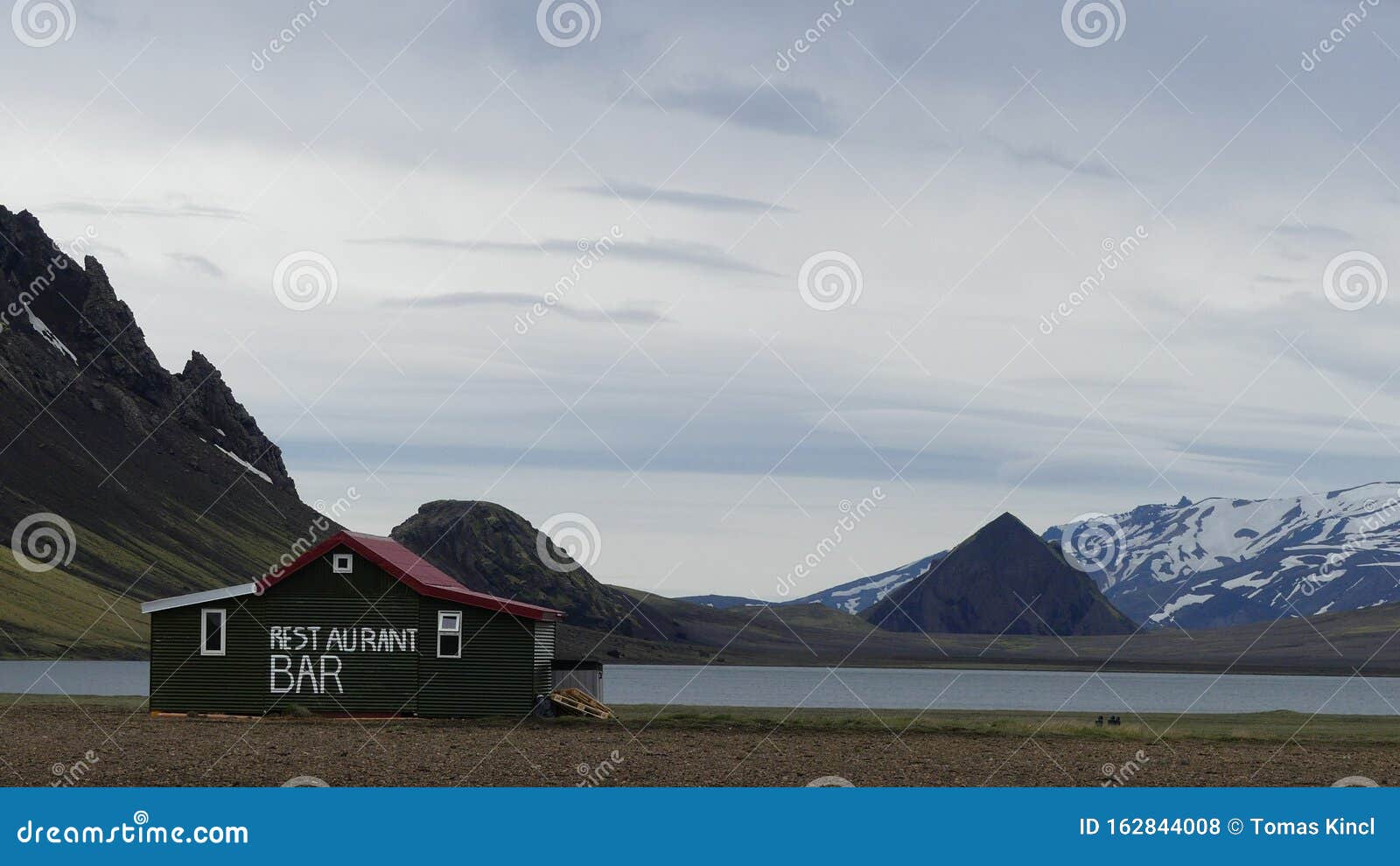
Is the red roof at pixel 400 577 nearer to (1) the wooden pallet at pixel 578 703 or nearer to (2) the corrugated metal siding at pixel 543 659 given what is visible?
(2) the corrugated metal siding at pixel 543 659

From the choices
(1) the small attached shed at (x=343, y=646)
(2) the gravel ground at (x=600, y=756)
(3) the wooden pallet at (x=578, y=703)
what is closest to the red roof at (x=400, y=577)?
(1) the small attached shed at (x=343, y=646)

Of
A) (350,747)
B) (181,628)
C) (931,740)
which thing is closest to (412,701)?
(181,628)

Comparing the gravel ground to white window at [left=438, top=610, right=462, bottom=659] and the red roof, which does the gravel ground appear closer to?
white window at [left=438, top=610, right=462, bottom=659]

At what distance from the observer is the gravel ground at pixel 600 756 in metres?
35.4

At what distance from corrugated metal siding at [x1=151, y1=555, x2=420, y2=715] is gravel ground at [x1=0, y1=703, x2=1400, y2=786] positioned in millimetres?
1861

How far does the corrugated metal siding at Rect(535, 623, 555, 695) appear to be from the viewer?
183ft

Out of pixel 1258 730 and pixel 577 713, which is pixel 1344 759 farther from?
A: pixel 577 713

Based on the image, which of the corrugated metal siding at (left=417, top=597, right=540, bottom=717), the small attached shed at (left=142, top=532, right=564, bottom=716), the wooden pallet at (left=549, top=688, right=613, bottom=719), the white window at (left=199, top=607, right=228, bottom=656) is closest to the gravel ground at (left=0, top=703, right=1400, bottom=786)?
the corrugated metal siding at (left=417, top=597, right=540, bottom=717)

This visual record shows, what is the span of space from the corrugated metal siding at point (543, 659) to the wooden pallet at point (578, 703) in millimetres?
480

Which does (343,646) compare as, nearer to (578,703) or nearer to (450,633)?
(450,633)

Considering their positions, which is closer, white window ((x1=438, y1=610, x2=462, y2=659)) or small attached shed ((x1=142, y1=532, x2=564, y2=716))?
small attached shed ((x1=142, y1=532, x2=564, y2=716))

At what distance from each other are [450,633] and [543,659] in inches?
146

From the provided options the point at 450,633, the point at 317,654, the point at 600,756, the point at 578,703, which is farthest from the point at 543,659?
the point at 600,756

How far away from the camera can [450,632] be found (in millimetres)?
54719
